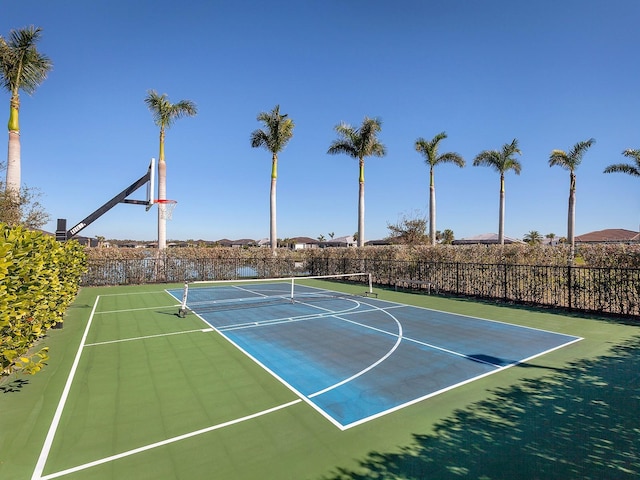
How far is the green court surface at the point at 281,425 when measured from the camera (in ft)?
11.4

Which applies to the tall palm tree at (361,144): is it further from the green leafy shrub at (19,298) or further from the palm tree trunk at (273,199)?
the green leafy shrub at (19,298)

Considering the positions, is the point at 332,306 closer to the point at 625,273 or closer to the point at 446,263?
the point at 446,263

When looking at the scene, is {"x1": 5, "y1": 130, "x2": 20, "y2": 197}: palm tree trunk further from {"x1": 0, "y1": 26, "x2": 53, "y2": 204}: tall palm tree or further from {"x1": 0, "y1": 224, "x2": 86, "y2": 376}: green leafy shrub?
{"x1": 0, "y1": 224, "x2": 86, "y2": 376}: green leafy shrub

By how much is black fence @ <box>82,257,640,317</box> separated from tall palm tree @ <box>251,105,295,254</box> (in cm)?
409

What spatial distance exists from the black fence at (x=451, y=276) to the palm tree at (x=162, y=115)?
9.44ft

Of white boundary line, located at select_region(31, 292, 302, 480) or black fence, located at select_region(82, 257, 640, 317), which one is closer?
white boundary line, located at select_region(31, 292, 302, 480)

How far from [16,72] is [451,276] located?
22888mm

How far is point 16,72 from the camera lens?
15.1 metres

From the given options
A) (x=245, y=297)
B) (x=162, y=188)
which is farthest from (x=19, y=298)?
(x=162, y=188)

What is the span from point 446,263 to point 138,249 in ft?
63.0

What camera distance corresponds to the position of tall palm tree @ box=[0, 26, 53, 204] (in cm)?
1459

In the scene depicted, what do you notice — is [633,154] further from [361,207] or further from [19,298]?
[19,298]

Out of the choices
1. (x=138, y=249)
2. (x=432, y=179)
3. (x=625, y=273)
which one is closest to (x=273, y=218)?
(x=138, y=249)

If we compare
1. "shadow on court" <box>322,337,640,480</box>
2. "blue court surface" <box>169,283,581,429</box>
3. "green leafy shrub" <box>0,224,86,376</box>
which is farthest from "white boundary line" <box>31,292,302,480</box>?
"shadow on court" <box>322,337,640,480</box>
